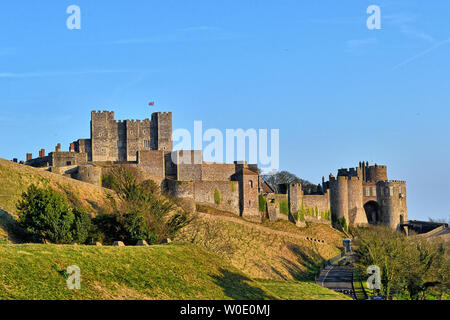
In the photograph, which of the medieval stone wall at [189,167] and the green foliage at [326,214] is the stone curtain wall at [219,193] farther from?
the green foliage at [326,214]

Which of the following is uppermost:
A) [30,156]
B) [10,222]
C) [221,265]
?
[30,156]

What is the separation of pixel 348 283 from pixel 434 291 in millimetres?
10213

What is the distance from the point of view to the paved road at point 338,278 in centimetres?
4425

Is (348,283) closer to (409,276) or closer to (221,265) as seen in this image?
(409,276)

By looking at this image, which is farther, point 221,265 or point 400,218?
point 400,218

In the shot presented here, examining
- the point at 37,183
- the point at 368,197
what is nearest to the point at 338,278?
the point at 37,183

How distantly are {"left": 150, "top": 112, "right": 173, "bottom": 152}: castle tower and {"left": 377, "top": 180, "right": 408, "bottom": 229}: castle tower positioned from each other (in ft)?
91.3

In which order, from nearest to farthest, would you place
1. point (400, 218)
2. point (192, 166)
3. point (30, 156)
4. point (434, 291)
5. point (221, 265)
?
point (221, 265) → point (434, 291) → point (192, 166) → point (30, 156) → point (400, 218)

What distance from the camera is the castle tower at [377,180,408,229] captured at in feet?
270

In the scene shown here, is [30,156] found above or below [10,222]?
above

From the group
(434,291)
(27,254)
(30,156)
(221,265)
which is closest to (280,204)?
(434,291)

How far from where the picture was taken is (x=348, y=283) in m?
47.4

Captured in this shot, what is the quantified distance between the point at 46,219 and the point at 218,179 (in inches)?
1482

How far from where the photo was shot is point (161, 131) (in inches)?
3238
